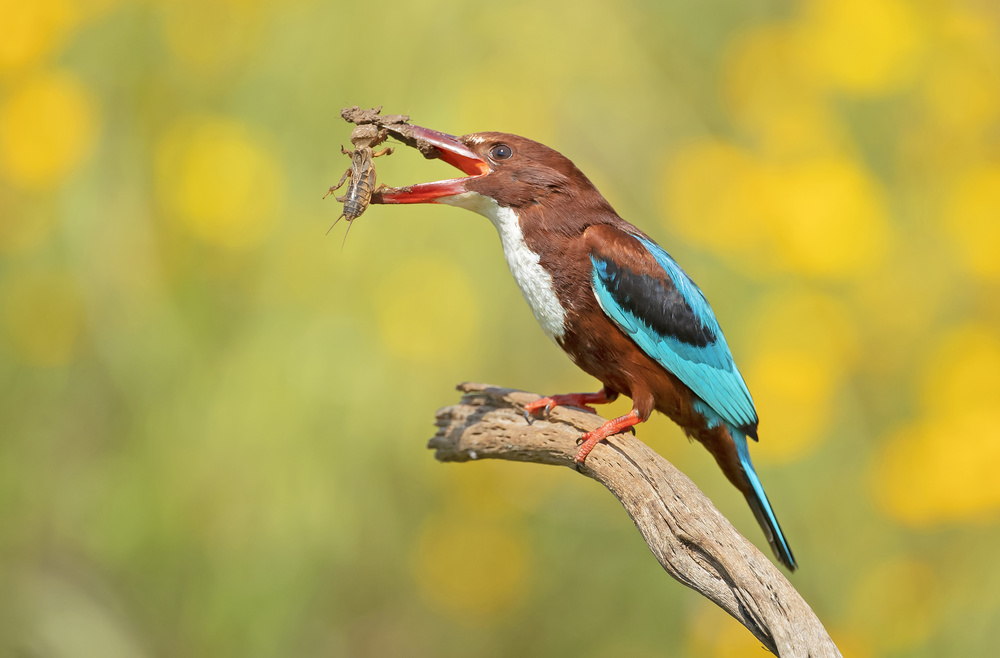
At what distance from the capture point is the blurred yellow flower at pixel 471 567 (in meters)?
3.56

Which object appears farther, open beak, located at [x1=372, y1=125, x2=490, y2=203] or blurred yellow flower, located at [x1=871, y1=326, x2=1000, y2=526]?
blurred yellow flower, located at [x1=871, y1=326, x2=1000, y2=526]

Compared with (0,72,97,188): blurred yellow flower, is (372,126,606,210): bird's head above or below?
below

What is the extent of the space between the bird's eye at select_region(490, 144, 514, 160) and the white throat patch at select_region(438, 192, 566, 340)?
0.12 m

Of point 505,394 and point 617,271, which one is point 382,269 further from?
point 617,271

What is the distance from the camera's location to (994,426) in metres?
3.53

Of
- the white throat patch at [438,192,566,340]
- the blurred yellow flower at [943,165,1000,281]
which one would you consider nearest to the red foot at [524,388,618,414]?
the white throat patch at [438,192,566,340]

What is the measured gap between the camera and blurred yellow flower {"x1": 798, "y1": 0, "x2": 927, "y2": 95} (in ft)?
14.0

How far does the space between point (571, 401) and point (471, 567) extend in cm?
110

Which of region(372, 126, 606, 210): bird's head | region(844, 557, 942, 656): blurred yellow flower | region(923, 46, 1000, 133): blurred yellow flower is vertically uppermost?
region(923, 46, 1000, 133): blurred yellow flower

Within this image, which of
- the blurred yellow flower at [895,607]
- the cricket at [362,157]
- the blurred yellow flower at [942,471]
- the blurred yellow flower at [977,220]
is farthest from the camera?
the blurred yellow flower at [977,220]

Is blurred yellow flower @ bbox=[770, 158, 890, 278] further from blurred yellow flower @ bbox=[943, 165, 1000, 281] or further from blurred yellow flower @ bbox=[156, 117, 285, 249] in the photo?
blurred yellow flower @ bbox=[156, 117, 285, 249]

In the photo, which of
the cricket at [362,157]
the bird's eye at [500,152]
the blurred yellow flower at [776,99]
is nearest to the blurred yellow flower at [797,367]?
the blurred yellow flower at [776,99]

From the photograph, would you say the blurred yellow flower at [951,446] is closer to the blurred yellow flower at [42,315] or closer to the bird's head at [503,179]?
the bird's head at [503,179]

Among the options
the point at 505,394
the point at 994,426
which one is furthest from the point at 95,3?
the point at 994,426
